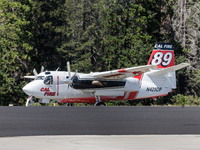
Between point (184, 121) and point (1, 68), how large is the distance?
108 feet

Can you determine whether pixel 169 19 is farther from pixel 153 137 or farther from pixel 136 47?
pixel 153 137

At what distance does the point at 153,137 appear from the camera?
503 inches

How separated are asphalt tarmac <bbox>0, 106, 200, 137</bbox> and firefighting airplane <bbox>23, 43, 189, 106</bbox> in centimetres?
1019

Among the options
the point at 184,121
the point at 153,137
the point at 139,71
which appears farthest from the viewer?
the point at 139,71

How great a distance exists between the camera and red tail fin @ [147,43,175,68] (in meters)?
29.7

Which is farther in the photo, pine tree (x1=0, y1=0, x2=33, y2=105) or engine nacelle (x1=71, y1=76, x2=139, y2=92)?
pine tree (x1=0, y1=0, x2=33, y2=105)

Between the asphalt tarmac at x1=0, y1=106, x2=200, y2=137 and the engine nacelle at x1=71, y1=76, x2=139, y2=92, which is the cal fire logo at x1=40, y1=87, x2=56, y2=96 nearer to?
the engine nacelle at x1=71, y1=76, x2=139, y2=92

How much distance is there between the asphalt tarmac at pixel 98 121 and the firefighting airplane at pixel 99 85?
10186 millimetres

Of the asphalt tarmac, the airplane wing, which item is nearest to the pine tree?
the airplane wing

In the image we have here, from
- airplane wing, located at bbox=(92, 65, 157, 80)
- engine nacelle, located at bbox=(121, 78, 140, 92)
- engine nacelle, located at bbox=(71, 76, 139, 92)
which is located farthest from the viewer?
engine nacelle, located at bbox=(121, 78, 140, 92)

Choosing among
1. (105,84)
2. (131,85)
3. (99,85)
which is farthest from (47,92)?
(131,85)

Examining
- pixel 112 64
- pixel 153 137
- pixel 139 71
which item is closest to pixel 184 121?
pixel 153 137

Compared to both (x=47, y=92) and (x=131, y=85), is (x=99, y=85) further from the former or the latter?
(x=47, y=92)

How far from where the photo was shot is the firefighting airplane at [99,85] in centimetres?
2508
